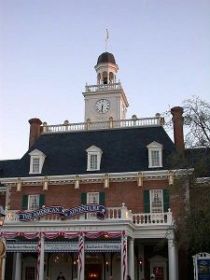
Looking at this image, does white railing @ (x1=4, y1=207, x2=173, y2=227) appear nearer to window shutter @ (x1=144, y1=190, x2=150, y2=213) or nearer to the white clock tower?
window shutter @ (x1=144, y1=190, x2=150, y2=213)

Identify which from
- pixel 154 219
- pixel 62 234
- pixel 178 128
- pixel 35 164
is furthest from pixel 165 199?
pixel 35 164

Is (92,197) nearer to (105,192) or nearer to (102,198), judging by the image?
(102,198)

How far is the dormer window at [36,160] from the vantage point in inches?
1324

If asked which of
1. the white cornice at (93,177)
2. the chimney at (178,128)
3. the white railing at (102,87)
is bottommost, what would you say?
the white cornice at (93,177)

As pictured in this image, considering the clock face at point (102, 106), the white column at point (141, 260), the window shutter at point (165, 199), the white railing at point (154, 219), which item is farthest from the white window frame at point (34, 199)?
the clock face at point (102, 106)

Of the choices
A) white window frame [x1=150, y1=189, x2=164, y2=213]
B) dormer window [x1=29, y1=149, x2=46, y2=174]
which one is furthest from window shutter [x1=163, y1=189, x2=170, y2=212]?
dormer window [x1=29, y1=149, x2=46, y2=174]

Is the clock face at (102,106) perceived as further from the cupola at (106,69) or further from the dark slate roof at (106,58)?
the dark slate roof at (106,58)

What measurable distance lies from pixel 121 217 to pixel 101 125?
1262 centimetres

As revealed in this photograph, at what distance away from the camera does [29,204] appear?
32.8 metres

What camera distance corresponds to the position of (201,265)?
86.8 ft

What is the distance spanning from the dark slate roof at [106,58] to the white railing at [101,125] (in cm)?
1070

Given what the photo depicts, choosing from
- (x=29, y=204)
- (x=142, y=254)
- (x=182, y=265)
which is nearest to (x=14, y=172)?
(x=29, y=204)

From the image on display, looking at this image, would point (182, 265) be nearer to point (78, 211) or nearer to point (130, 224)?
point (130, 224)

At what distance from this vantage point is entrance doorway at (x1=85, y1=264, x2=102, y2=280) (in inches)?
1209
